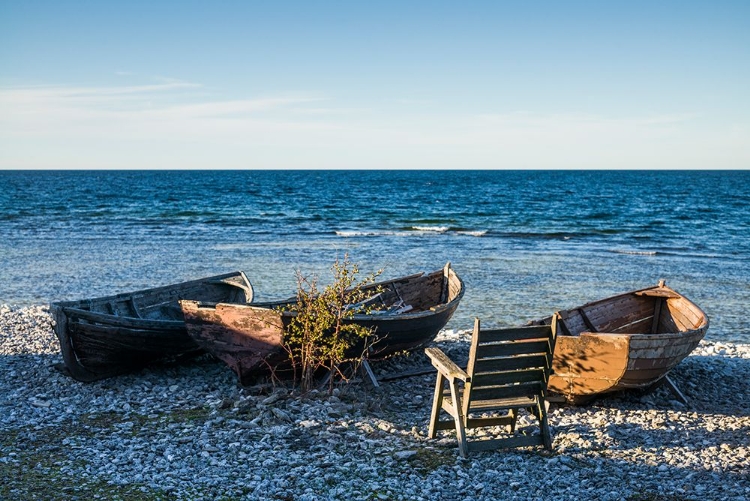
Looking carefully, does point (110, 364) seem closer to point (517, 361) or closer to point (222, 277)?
point (222, 277)

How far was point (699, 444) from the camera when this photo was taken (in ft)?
26.7

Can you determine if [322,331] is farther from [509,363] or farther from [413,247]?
[413,247]

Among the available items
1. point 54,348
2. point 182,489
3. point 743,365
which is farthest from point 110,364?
point 743,365

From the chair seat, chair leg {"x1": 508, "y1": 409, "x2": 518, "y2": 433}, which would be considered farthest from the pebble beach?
the chair seat

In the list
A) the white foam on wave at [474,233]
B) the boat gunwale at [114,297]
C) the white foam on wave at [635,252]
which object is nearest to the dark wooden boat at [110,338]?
the boat gunwale at [114,297]

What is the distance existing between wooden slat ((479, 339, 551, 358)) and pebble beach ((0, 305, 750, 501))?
1209mm

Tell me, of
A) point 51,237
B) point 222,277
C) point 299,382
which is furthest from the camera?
point 51,237

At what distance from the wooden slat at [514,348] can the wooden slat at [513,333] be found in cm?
7

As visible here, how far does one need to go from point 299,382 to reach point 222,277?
4335mm

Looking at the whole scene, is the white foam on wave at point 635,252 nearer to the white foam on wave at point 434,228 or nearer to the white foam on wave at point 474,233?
the white foam on wave at point 474,233

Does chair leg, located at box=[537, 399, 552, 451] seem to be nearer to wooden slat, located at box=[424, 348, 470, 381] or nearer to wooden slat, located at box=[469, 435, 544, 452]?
wooden slat, located at box=[469, 435, 544, 452]

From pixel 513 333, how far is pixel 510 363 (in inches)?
15.1

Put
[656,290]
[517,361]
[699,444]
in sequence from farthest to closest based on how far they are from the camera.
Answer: [656,290], [699,444], [517,361]

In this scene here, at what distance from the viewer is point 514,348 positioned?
7.42m
